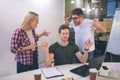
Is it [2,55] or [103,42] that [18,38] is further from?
Result: [103,42]

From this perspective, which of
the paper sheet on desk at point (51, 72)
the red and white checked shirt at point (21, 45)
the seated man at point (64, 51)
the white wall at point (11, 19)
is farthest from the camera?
the white wall at point (11, 19)

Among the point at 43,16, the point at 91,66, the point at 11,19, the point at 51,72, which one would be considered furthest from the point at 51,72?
the point at 43,16

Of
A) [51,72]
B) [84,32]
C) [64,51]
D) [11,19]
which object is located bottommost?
[51,72]

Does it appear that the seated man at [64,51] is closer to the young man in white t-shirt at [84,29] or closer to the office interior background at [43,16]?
the office interior background at [43,16]

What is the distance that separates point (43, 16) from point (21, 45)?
1405mm

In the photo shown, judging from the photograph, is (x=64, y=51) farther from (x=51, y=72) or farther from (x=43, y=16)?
(x=43, y=16)

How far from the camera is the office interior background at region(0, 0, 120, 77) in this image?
3.01 meters

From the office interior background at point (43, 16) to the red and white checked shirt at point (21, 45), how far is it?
49 cm

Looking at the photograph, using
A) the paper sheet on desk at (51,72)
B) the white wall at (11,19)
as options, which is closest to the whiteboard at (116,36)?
the paper sheet on desk at (51,72)

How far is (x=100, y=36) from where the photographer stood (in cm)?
539

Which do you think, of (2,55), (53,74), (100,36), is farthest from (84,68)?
(100,36)

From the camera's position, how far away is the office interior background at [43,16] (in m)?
3.01

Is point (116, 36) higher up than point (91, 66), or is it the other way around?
point (116, 36)

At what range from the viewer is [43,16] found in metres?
3.87
